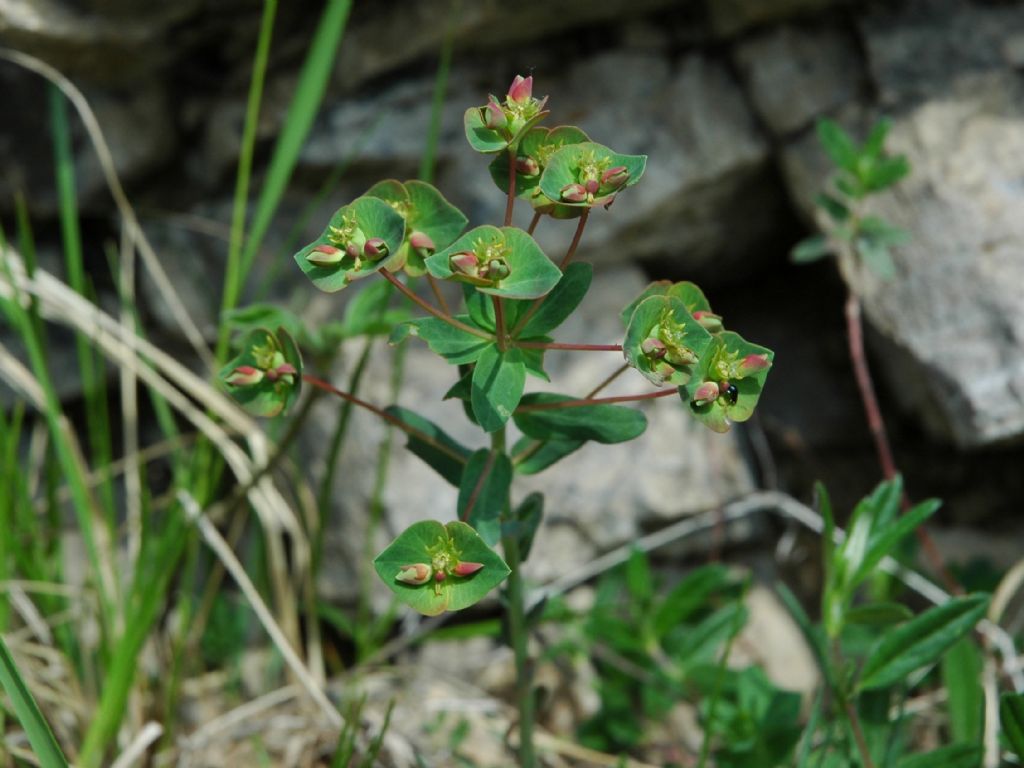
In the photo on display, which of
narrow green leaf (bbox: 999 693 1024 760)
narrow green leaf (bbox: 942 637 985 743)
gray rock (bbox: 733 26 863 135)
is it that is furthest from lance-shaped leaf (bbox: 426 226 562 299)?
gray rock (bbox: 733 26 863 135)

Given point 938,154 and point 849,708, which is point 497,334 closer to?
point 849,708

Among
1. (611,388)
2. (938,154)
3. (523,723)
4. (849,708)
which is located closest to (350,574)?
(611,388)

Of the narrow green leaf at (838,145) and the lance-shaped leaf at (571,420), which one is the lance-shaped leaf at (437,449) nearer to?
the lance-shaped leaf at (571,420)

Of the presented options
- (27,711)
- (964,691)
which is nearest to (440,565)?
(27,711)

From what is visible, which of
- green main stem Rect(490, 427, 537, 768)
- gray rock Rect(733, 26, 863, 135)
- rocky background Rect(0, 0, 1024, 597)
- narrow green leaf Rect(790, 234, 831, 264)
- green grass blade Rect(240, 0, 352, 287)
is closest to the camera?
green main stem Rect(490, 427, 537, 768)

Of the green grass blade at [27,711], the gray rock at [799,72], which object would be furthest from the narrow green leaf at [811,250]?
the green grass blade at [27,711]

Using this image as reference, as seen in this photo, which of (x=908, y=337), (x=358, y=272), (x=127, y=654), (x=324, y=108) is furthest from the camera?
(x=324, y=108)

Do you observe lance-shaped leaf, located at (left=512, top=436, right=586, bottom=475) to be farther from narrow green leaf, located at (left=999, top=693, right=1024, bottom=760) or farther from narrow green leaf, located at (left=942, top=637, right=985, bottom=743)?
narrow green leaf, located at (left=942, top=637, right=985, bottom=743)
